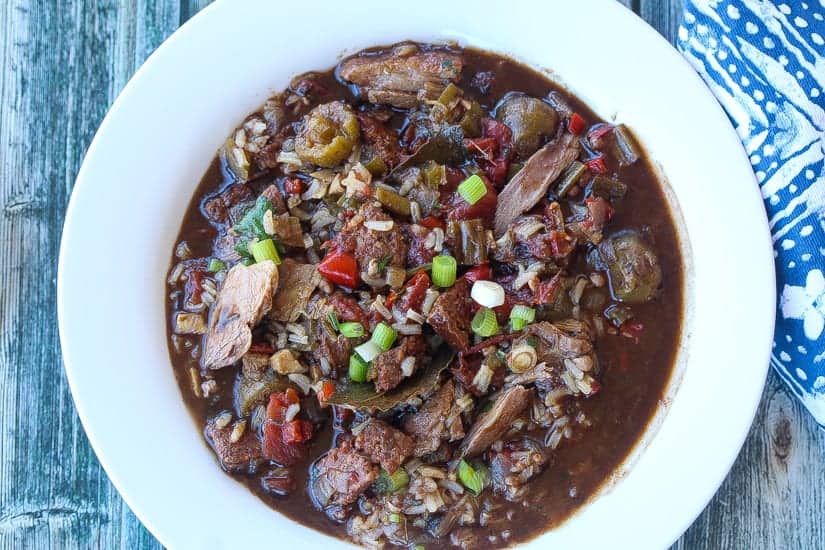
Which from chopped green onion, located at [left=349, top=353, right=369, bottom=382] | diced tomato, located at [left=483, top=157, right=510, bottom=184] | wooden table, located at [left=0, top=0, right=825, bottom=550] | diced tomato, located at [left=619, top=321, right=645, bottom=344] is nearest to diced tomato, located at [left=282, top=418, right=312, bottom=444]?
chopped green onion, located at [left=349, top=353, right=369, bottom=382]

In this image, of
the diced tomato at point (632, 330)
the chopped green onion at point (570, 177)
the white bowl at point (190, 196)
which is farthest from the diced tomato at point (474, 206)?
the diced tomato at point (632, 330)

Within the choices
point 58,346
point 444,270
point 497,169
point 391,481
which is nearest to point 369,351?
point 444,270

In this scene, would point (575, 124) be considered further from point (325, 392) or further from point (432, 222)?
point (325, 392)

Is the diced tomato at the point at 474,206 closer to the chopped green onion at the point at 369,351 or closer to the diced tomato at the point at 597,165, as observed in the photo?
the diced tomato at the point at 597,165

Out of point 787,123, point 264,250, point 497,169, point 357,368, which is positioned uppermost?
point 787,123

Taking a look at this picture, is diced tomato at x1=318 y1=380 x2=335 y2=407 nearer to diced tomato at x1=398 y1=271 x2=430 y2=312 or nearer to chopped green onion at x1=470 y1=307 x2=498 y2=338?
diced tomato at x1=398 y1=271 x2=430 y2=312

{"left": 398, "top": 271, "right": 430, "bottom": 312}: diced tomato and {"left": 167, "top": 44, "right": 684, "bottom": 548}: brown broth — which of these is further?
{"left": 167, "top": 44, "right": 684, "bottom": 548}: brown broth
